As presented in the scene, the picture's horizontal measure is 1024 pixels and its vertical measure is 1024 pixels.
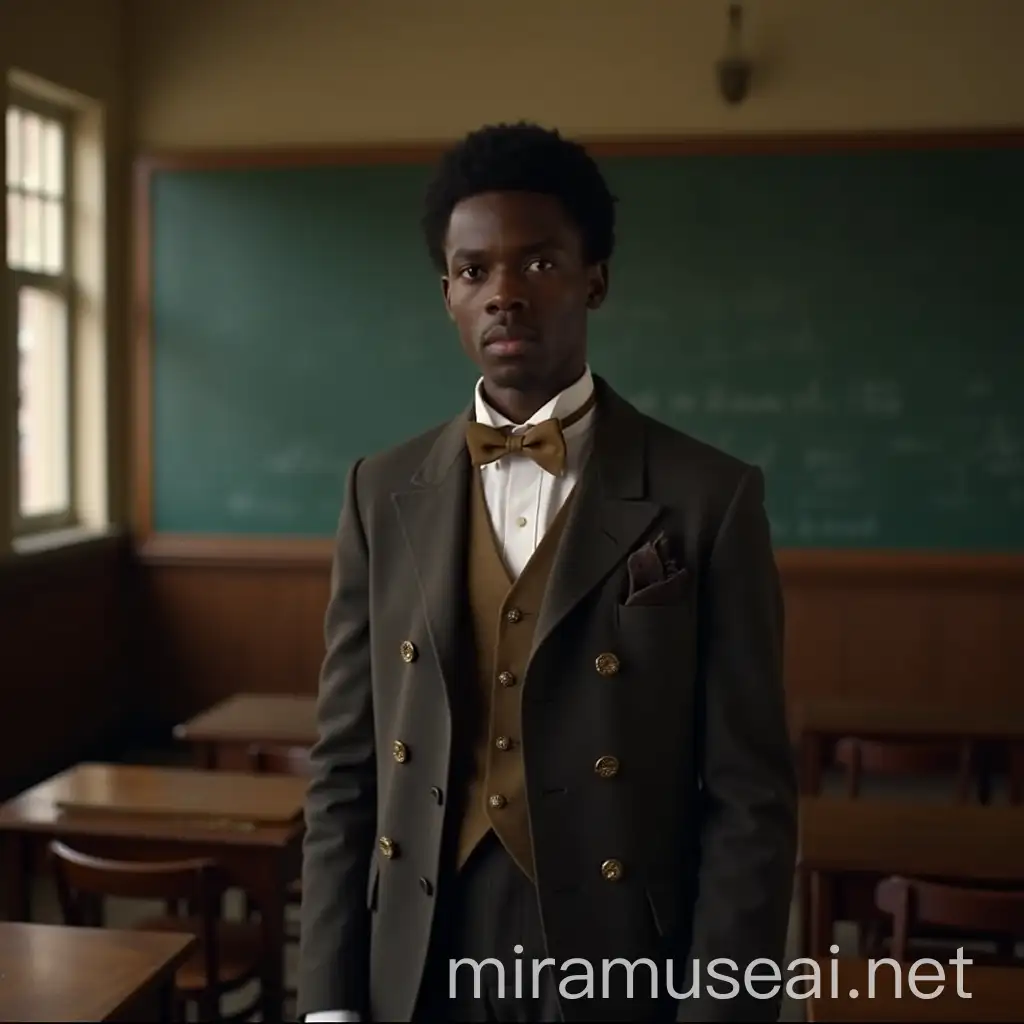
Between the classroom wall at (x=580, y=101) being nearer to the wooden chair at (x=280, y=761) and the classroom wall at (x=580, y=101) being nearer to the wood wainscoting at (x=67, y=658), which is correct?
the wood wainscoting at (x=67, y=658)

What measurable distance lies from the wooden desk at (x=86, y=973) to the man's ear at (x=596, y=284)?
1.09 m

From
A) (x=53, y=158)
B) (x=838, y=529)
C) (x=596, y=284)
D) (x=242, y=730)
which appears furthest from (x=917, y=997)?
(x=53, y=158)

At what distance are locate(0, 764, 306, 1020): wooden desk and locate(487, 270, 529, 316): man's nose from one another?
5.30ft

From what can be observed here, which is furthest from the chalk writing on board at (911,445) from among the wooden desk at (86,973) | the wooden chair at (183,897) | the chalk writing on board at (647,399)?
the wooden desk at (86,973)

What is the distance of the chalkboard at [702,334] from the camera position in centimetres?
523

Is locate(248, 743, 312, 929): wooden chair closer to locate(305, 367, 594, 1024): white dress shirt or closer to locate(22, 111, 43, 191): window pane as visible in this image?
locate(305, 367, 594, 1024): white dress shirt

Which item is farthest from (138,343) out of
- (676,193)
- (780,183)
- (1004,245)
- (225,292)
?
(1004,245)

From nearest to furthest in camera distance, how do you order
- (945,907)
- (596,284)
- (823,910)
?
(596,284) < (945,907) < (823,910)

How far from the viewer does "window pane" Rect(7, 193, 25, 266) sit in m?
4.88

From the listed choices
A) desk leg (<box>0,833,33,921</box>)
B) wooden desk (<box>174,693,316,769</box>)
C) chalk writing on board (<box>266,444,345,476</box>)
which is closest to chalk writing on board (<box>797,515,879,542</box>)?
chalk writing on board (<box>266,444,345,476</box>)

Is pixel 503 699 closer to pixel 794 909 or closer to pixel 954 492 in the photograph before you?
pixel 794 909

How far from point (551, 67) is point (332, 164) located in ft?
3.10

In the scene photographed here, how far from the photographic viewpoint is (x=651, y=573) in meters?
1.29

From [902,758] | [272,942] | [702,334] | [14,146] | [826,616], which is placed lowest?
[272,942]
